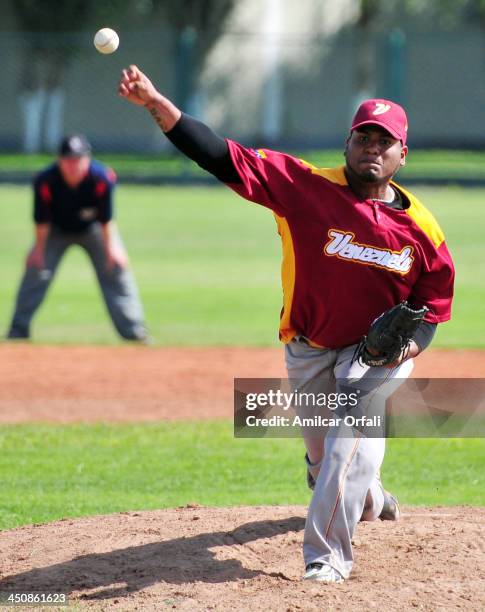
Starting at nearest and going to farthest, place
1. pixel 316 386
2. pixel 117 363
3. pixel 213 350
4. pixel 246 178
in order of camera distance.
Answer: pixel 246 178, pixel 316 386, pixel 117 363, pixel 213 350

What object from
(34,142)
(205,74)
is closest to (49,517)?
(34,142)

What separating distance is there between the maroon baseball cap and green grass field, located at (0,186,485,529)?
95.1 inches

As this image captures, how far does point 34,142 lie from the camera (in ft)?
113

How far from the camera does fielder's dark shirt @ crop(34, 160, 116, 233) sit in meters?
11.2

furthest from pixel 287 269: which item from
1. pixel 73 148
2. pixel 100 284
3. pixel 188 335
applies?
pixel 188 335

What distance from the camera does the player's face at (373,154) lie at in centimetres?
487

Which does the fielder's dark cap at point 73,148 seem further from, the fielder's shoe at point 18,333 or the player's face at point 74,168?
the fielder's shoe at point 18,333

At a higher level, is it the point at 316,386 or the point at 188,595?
the point at 316,386

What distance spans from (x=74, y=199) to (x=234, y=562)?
680 centimetres

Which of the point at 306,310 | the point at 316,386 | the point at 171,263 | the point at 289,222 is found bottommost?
the point at 171,263

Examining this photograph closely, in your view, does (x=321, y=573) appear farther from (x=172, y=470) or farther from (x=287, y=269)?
(x=172, y=470)

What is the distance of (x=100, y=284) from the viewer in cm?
1155

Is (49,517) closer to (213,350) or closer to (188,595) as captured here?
(188,595)

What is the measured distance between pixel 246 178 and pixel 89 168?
22.2ft
